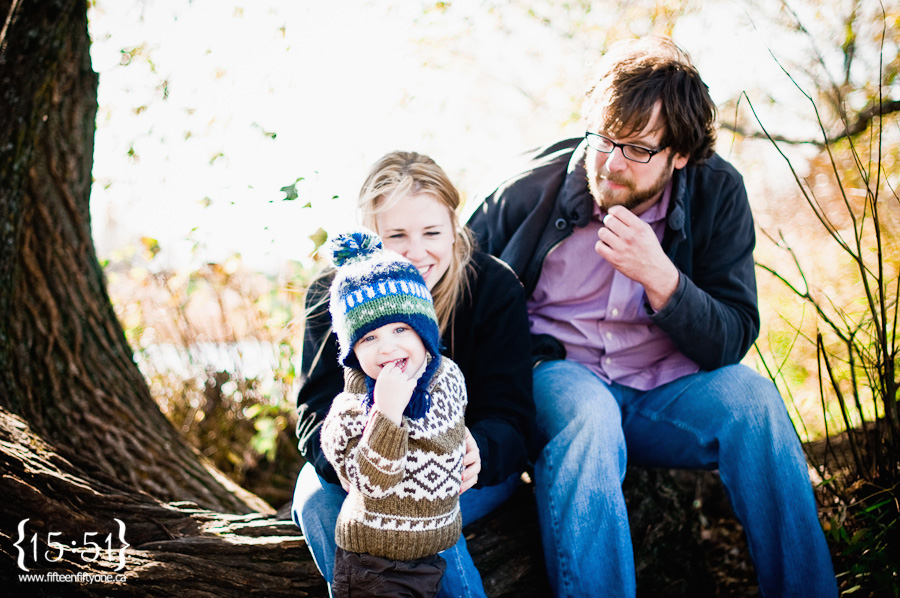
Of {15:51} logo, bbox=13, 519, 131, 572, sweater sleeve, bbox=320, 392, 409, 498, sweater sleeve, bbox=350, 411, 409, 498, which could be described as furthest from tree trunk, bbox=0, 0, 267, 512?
sweater sleeve, bbox=350, 411, 409, 498

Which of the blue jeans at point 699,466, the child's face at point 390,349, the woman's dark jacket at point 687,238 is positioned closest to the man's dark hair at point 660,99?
the woman's dark jacket at point 687,238

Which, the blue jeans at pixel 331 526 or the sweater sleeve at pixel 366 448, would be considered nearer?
the sweater sleeve at pixel 366 448

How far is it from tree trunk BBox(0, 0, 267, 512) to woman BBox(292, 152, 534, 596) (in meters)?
0.96

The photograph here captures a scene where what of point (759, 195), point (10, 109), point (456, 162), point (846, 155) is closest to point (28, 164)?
point (10, 109)

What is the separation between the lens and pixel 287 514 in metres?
2.36

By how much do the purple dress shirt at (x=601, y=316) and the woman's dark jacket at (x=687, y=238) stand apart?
6cm

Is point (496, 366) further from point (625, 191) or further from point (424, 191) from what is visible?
point (625, 191)

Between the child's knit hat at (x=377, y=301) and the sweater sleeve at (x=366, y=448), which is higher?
the child's knit hat at (x=377, y=301)

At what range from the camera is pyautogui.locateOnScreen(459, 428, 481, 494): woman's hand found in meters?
1.72

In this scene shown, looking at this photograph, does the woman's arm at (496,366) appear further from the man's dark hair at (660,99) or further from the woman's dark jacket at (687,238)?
the man's dark hair at (660,99)

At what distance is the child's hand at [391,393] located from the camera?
4.91ft

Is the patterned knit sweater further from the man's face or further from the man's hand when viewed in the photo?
the man's face

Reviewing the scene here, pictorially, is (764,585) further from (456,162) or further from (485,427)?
(456,162)

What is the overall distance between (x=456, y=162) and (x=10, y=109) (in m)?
3.66
